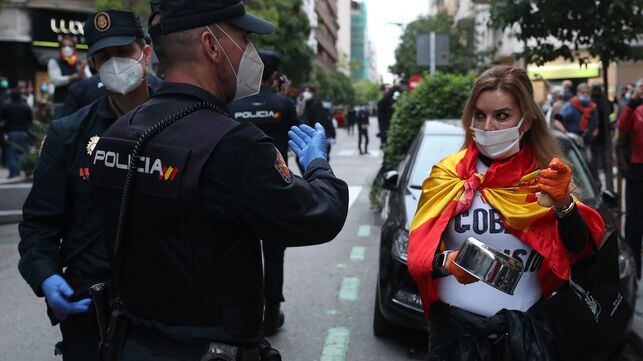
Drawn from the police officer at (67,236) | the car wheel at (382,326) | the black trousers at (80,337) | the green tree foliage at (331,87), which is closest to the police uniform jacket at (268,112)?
the car wheel at (382,326)

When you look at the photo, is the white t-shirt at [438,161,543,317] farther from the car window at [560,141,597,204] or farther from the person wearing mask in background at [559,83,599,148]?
the person wearing mask in background at [559,83,599,148]

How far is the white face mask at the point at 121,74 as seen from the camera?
3.09m

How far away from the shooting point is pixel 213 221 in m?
1.88

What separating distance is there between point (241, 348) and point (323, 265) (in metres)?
5.83

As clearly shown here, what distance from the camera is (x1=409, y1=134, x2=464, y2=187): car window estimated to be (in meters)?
6.01

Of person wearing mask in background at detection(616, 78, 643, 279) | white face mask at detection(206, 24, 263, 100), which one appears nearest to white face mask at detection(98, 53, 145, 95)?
Answer: white face mask at detection(206, 24, 263, 100)

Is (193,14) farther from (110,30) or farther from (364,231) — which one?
(364,231)

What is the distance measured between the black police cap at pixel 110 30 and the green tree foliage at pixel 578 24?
223 inches

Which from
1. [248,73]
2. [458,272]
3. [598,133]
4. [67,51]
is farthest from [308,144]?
[598,133]

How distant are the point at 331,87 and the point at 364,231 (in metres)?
62.9

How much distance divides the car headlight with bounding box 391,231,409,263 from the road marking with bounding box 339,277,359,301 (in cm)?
151

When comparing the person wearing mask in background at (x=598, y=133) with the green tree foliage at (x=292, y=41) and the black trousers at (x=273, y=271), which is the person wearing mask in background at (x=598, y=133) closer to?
the black trousers at (x=273, y=271)

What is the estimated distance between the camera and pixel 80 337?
2688 mm

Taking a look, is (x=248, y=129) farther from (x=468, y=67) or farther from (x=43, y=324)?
(x=468, y=67)
